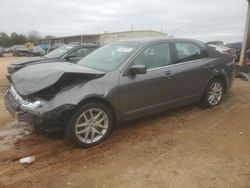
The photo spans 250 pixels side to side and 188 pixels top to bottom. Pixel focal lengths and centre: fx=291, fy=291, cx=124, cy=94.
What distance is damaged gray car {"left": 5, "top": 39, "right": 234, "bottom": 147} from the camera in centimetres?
430

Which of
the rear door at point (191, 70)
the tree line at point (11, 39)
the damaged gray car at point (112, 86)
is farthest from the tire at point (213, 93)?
the tree line at point (11, 39)

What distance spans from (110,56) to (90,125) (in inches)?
60.4

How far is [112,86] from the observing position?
4.68 metres

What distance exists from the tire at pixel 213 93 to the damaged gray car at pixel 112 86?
23mm

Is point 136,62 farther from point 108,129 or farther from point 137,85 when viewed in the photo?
point 108,129

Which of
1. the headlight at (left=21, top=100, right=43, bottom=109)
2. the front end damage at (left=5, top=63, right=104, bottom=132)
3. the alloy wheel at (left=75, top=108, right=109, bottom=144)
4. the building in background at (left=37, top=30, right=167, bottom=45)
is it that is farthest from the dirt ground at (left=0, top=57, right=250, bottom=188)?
the building in background at (left=37, top=30, right=167, bottom=45)

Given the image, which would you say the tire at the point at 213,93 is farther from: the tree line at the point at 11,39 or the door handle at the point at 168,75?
the tree line at the point at 11,39

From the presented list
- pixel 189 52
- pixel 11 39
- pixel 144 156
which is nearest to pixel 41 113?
pixel 144 156

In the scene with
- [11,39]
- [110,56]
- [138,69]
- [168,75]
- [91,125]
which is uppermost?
[11,39]

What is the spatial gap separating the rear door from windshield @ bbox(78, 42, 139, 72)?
1.05 metres

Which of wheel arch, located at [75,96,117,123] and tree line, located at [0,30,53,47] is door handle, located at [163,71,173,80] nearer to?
wheel arch, located at [75,96,117,123]

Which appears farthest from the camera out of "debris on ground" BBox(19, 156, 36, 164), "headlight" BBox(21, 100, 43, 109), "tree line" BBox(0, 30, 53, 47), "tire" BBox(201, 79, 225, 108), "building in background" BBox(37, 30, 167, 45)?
"tree line" BBox(0, 30, 53, 47)

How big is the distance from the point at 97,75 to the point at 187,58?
216 cm

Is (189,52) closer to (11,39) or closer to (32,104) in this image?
(32,104)
